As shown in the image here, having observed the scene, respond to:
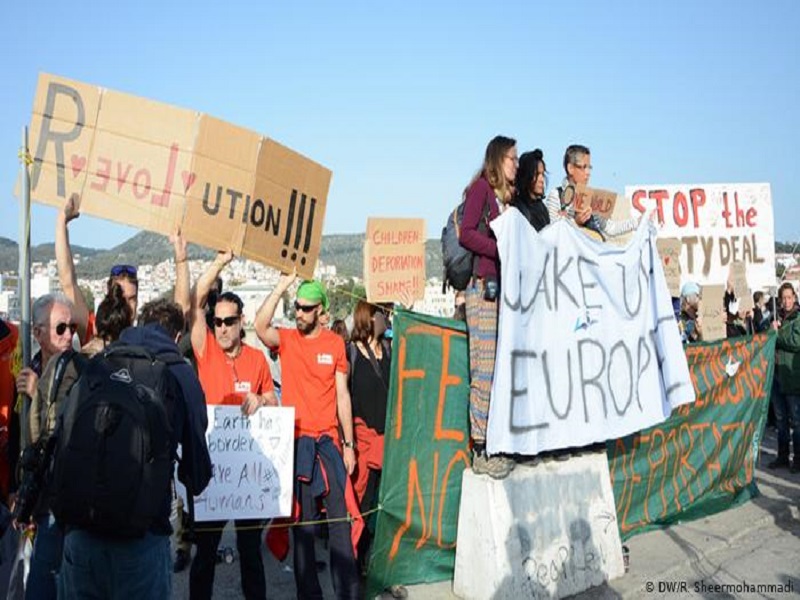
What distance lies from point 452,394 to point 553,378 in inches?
27.7

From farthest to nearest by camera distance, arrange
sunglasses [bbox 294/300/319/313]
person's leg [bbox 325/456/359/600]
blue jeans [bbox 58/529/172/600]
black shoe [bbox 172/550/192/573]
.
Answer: black shoe [bbox 172/550/192/573] < sunglasses [bbox 294/300/319/313] < person's leg [bbox 325/456/359/600] < blue jeans [bbox 58/529/172/600]

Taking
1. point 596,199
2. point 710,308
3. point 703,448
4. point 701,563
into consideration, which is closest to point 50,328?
point 596,199

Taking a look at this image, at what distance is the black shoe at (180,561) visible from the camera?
20.3 ft

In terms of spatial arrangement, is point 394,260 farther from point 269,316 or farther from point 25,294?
point 25,294

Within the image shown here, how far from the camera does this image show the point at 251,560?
193 inches

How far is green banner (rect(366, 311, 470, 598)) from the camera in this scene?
16.8 ft

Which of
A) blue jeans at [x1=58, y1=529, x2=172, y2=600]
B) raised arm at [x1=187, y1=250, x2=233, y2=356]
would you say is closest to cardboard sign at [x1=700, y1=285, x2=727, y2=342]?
raised arm at [x1=187, y1=250, x2=233, y2=356]

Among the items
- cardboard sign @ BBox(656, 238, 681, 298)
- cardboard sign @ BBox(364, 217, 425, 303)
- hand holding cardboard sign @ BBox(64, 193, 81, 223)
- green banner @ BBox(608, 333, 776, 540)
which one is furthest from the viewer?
cardboard sign @ BBox(656, 238, 681, 298)

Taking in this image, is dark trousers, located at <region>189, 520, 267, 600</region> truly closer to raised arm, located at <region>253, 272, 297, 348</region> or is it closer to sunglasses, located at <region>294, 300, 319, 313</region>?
raised arm, located at <region>253, 272, 297, 348</region>

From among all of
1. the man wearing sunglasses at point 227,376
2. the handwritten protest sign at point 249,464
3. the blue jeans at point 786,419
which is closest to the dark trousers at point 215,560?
the man wearing sunglasses at point 227,376

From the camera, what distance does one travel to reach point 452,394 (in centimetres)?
545

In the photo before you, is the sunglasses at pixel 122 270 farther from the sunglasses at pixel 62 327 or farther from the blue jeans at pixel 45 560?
the blue jeans at pixel 45 560

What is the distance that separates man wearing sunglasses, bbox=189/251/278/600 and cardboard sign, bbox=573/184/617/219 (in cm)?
287

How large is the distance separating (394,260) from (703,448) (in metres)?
3.60
